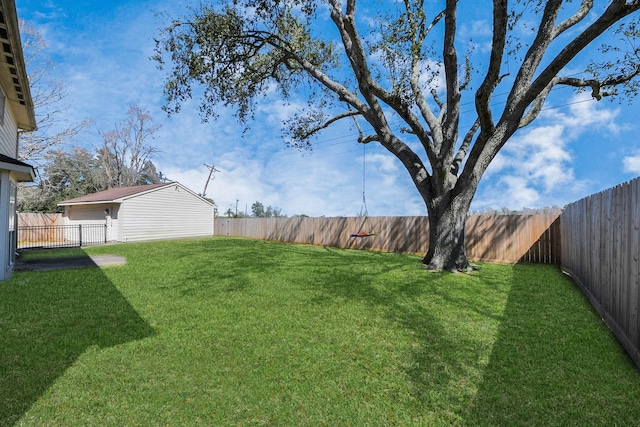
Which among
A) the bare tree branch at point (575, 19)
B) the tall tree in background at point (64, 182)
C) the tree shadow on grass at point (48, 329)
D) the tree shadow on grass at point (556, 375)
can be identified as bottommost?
the tree shadow on grass at point (48, 329)

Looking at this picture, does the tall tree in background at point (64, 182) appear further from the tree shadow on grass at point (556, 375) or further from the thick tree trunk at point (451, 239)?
the tree shadow on grass at point (556, 375)

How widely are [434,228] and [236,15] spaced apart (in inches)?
316

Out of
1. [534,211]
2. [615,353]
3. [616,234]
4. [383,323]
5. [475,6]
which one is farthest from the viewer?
[534,211]

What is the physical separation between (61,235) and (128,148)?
38.5 feet

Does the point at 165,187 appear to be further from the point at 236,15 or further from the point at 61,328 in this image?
the point at 61,328

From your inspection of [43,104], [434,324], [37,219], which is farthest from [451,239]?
[37,219]

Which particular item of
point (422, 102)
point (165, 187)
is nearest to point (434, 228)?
point (422, 102)

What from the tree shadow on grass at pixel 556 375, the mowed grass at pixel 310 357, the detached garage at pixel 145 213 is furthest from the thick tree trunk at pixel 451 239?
the detached garage at pixel 145 213

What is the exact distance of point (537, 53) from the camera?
698cm

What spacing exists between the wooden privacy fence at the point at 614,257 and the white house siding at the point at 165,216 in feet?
65.9

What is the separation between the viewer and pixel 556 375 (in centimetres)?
286

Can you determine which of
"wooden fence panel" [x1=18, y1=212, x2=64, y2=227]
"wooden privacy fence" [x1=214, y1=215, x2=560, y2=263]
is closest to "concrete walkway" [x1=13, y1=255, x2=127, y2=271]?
"wooden privacy fence" [x1=214, y1=215, x2=560, y2=263]

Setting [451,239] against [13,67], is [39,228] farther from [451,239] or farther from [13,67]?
[451,239]

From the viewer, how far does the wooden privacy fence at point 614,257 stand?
3287 millimetres
